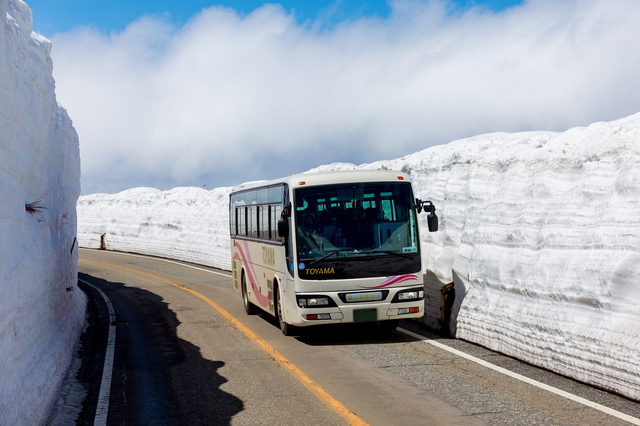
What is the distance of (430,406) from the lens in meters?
7.94

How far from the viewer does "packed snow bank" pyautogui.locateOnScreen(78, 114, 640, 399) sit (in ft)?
28.7

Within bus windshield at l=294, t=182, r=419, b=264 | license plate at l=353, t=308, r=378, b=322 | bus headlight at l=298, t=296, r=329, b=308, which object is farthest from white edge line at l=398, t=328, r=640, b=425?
bus headlight at l=298, t=296, r=329, b=308

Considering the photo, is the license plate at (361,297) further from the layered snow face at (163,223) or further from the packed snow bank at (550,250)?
the layered snow face at (163,223)

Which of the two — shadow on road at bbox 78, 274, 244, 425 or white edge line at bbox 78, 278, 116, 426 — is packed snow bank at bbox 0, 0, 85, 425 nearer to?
shadow on road at bbox 78, 274, 244, 425

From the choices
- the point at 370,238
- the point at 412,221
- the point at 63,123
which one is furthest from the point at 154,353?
the point at 63,123

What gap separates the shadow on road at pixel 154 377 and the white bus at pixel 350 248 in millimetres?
2293

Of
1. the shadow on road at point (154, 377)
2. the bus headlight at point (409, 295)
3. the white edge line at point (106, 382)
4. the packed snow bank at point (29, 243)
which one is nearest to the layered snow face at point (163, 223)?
the shadow on road at point (154, 377)

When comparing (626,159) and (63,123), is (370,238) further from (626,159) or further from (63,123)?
(63,123)

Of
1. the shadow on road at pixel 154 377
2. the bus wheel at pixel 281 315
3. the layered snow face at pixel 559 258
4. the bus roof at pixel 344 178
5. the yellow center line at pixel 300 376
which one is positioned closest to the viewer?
the yellow center line at pixel 300 376

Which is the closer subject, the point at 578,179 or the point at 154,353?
the point at 578,179

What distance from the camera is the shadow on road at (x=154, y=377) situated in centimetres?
812

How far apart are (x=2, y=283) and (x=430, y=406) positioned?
16.9 ft

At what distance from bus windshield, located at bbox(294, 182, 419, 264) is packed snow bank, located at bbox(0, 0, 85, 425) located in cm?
A: 454

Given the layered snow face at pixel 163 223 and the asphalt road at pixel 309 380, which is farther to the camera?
the layered snow face at pixel 163 223
